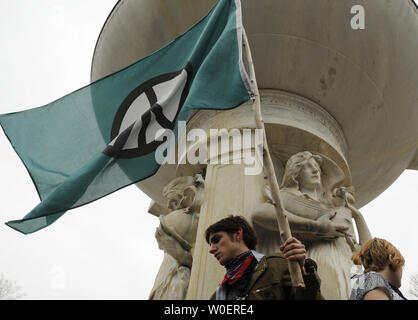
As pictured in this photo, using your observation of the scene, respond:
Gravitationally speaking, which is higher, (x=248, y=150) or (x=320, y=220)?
(x=248, y=150)

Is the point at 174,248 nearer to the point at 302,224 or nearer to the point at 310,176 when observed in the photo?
the point at 302,224

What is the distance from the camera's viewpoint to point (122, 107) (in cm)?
610

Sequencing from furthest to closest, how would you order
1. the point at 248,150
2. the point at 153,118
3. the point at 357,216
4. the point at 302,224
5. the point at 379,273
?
the point at 248,150 → the point at 357,216 → the point at 302,224 → the point at 153,118 → the point at 379,273

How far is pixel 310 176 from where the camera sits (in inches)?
261

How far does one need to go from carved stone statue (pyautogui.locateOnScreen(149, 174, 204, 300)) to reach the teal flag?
54.3 inches

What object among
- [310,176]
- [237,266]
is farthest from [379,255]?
[310,176]

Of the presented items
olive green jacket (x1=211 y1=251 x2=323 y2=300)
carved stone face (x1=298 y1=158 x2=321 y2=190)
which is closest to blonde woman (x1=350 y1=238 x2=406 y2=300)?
olive green jacket (x1=211 y1=251 x2=323 y2=300)

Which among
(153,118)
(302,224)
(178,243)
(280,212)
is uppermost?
(153,118)

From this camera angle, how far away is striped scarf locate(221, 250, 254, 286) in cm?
348

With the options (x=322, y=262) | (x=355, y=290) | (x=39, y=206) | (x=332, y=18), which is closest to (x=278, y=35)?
(x=332, y=18)

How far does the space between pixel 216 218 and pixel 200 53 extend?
6.51 feet

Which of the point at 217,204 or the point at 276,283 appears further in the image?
the point at 217,204

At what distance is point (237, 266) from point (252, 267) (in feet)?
0.40

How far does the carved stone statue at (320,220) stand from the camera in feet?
18.3
